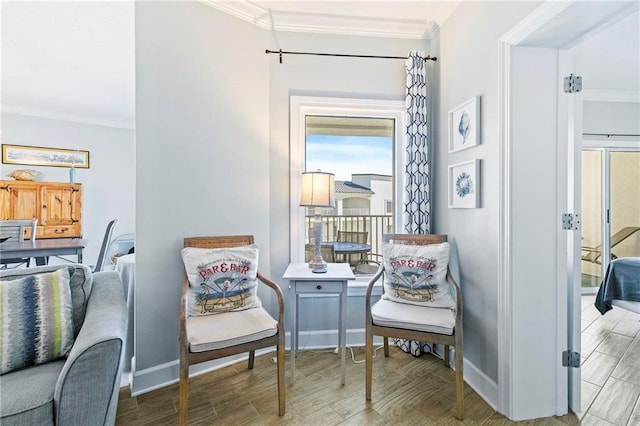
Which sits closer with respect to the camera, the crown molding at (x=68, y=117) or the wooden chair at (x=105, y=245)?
the wooden chair at (x=105, y=245)

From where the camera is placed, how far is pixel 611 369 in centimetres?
230

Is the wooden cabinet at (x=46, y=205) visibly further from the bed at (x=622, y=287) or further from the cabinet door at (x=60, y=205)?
the bed at (x=622, y=287)

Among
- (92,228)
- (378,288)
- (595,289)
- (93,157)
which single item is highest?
(93,157)

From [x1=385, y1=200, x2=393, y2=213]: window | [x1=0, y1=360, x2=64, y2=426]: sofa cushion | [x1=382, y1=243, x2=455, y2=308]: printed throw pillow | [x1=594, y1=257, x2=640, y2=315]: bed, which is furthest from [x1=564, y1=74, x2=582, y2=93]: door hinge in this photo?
[x1=0, y1=360, x2=64, y2=426]: sofa cushion

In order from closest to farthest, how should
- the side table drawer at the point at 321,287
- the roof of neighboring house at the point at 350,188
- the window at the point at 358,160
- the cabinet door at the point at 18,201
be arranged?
1. the side table drawer at the point at 321,287
2. the window at the point at 358,160
3. the roof of neighboring house at the point at 350,188
4. the cabinet door at the point at 18,201

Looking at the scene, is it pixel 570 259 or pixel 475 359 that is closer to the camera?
pixel 570 259

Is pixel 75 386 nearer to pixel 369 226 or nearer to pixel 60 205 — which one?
pixel 369 226

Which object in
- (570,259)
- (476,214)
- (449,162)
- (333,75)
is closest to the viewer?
(570,259)

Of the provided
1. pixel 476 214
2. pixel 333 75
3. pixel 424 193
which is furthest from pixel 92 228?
pixel 476 214

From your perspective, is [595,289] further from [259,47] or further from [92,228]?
[92,228]

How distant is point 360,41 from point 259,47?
0.87 m

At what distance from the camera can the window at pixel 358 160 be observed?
8.82 ft

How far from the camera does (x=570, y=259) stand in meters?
1.78

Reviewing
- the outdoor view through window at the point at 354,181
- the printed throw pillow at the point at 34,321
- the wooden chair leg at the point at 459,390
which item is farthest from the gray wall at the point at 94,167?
the wooden chair leg at the point at 459,390
